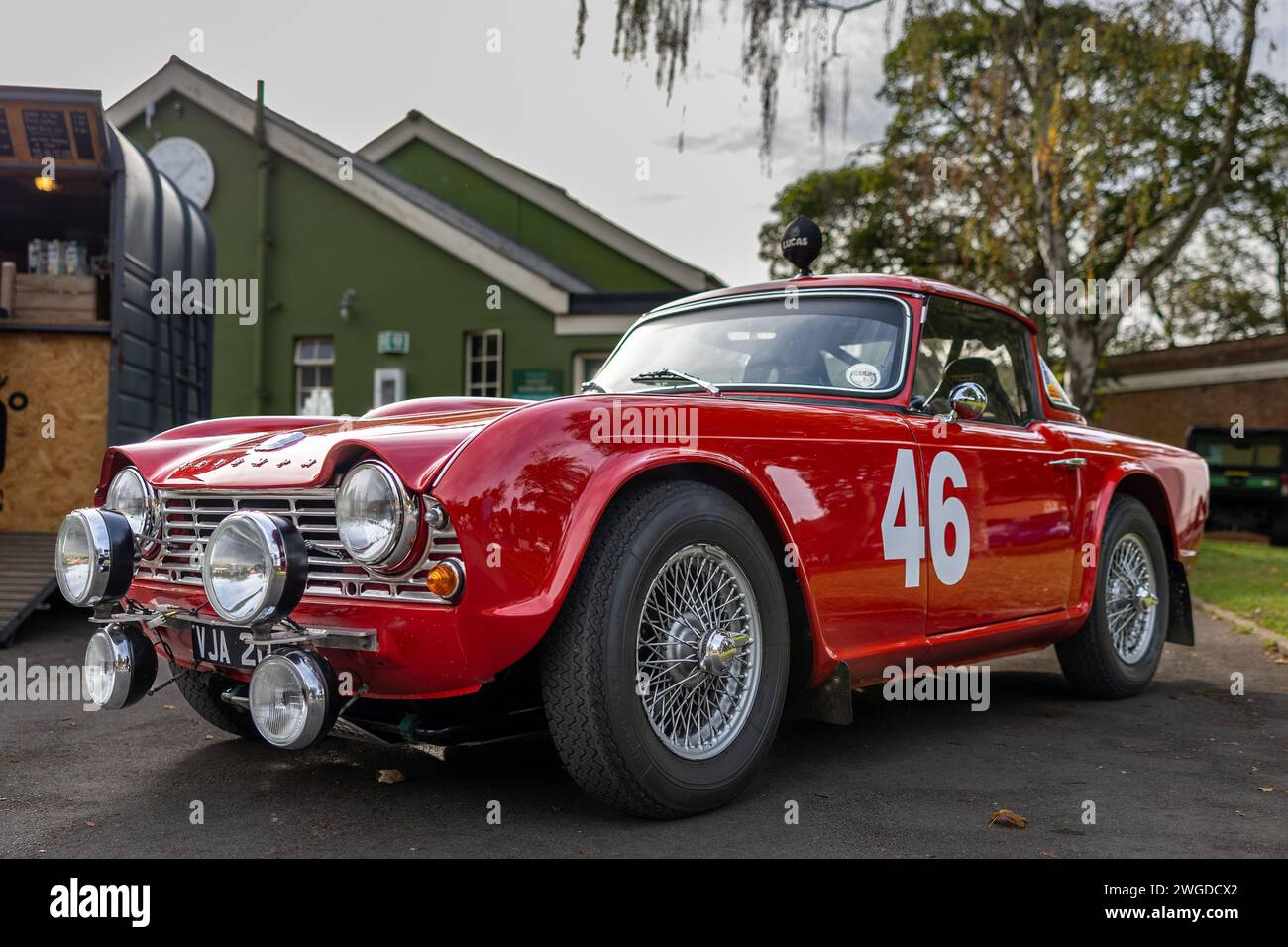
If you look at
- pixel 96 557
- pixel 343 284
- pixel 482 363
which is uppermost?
pixel 343 284

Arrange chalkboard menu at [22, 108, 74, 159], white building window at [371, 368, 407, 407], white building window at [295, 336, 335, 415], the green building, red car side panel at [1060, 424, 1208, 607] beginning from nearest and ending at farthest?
red car side panel at [1060, 424, 1208, 607]
chalkboard menu at [22, 108, 74, 159]
the green building
white building window at [371, 368, 407, 407]
white building window at [295, 336, 335, 415]

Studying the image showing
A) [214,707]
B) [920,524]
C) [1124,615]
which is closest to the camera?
[920,524]

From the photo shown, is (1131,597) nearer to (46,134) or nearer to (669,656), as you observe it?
(669,656)

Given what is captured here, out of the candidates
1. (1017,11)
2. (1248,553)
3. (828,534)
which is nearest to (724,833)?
(828,534)

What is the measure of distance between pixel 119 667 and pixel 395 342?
47.9 feet

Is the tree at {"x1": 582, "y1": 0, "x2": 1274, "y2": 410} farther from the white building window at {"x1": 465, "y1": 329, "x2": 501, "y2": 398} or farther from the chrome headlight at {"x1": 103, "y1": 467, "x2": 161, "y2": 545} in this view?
the chrome headlight at {"x1": 103, "y1": 467, "x2": 161, "y2": 545}

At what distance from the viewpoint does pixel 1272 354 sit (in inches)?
999

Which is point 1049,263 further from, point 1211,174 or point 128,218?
point 128,218

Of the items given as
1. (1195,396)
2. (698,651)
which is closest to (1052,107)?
(698,651)

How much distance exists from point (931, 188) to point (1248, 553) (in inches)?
258

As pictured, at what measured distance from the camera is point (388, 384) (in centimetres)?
1755

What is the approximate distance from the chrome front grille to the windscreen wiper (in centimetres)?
146

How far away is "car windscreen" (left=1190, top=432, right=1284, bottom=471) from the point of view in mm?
19656
